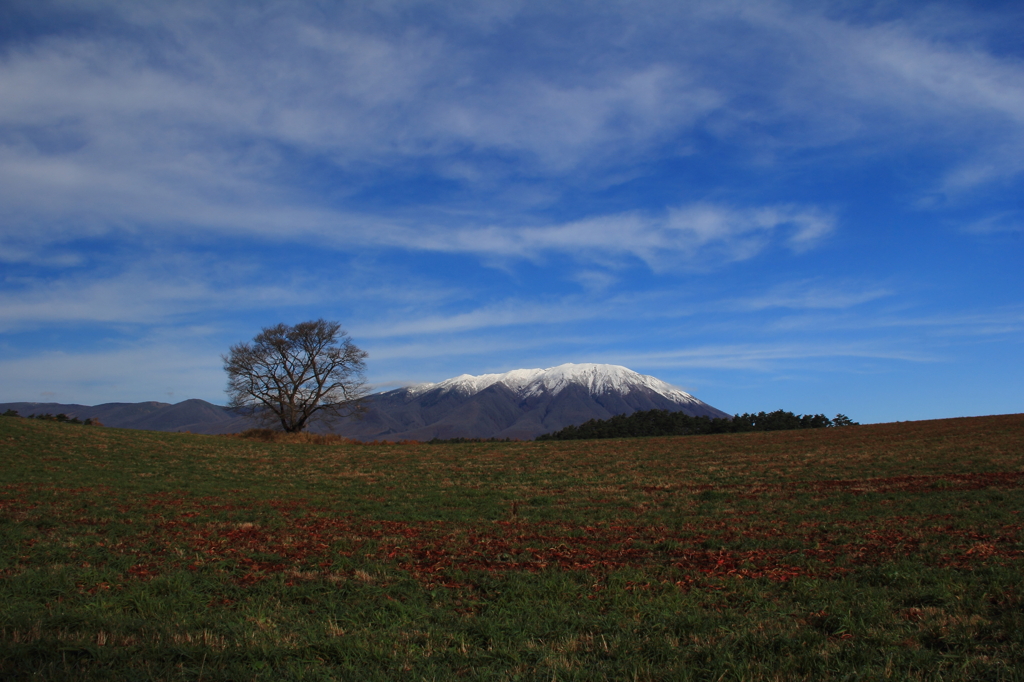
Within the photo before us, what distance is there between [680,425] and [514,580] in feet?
259

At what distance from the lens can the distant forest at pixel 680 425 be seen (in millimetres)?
→ 73750

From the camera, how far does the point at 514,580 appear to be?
9672 mm

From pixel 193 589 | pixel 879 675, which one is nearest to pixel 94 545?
pixel 193 589

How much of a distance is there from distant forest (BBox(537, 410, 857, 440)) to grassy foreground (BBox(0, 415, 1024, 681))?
5227 centimetres

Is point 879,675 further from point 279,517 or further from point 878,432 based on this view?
point 878,432

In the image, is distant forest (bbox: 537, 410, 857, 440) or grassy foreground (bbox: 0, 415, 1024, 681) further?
distant forest (bbox: 537, 410, 857, 440)

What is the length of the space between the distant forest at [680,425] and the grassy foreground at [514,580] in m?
52.3

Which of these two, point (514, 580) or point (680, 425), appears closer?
point (514, 580)

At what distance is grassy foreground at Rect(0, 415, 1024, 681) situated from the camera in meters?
6.34

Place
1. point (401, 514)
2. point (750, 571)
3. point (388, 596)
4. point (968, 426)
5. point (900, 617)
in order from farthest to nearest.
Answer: point (968, 426)
point (401, 514)
point (750, 571)
point (388, 596)
point (900, 617)

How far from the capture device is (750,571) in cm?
1020

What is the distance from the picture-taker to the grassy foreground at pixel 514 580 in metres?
6.34

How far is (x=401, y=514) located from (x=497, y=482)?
9.46m

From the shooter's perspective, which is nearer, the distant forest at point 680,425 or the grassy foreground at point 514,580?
the grassy foreground at point 514,580
